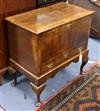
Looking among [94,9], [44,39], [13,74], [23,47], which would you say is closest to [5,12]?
[23,47]

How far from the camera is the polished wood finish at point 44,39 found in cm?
148

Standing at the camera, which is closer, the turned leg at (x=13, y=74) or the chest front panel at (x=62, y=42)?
the chest front panel at (x=62, y=42)

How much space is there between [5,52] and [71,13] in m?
0.66

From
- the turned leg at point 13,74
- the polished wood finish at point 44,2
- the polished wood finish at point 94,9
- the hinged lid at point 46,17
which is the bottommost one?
the turned leg at point 13,74

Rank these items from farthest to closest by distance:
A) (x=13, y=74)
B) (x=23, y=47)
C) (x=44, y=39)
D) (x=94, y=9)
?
(x=94, y=9) → (x=13, y=74) → (x=23, y=47) → (x=44, y=39)

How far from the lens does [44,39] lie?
146cm

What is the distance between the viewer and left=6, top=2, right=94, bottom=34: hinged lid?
1476 millimetres

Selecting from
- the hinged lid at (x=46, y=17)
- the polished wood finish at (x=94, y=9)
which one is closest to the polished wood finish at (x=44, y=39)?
the hinged lid at (x=46, y=17)

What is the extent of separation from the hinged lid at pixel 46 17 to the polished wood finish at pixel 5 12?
0.24 ft

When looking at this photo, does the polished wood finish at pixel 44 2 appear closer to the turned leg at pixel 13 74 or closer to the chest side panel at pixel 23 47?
the chest side panel at pixel 23 47

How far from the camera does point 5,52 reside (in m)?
1.79

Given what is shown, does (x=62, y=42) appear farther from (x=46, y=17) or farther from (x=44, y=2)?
(x=44, y=2)

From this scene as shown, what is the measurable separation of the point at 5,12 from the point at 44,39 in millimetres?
437

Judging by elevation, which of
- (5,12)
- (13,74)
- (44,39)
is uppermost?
(5,12)
